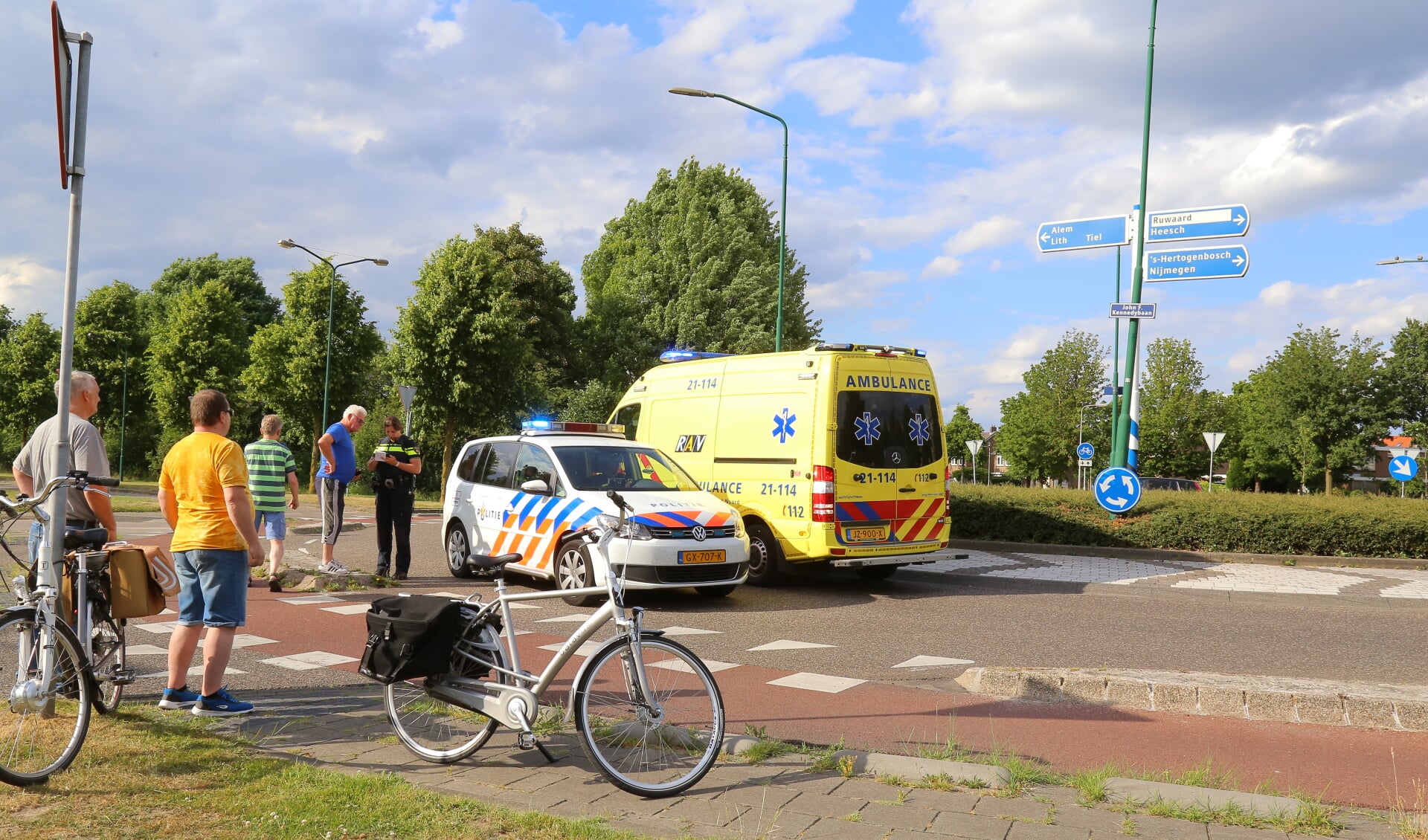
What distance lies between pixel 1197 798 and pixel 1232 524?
39.0 feet

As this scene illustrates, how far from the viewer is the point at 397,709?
16.0 ft

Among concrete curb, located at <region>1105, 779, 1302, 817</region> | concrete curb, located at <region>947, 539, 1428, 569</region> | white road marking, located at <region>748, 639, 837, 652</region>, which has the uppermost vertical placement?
concrete curb, located at <region>947, 539, 1428, 569</region>

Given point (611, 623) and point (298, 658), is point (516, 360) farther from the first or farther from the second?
point (611, 623)

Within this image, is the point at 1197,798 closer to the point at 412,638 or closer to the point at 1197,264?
the point at 412,638

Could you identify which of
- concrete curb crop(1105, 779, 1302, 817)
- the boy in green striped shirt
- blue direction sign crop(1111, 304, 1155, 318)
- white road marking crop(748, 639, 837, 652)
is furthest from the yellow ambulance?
concrete curb crop(1105, 779, 1302, 817)

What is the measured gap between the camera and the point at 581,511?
10.4 m

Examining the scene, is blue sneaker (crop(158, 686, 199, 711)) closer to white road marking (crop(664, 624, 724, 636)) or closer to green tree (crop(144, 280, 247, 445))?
white road marking (crop(664, 624, 724, 636))

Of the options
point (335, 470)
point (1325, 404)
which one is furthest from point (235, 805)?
point (1325, 404)

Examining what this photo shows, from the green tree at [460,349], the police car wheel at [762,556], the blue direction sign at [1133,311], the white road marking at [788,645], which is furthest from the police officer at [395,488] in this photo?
the green tree at [460,349]

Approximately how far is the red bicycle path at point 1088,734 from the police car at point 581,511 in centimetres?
294

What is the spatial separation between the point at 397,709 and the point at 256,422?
50002 mm

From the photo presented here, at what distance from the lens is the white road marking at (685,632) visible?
28.2 feet

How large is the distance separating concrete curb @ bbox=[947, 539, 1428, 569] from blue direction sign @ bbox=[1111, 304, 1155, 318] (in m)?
3.34

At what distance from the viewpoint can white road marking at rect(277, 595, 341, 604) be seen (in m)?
10.0
